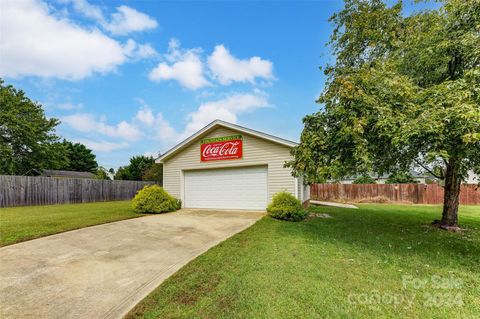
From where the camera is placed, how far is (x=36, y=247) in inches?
210

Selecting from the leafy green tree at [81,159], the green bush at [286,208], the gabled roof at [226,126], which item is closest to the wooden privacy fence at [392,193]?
the gabled roof at [226,126]

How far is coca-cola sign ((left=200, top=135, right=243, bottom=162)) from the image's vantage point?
11.5 meters

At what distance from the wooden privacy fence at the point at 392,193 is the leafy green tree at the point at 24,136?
2639cm

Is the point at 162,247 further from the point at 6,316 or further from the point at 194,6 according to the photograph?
the point at 194,6

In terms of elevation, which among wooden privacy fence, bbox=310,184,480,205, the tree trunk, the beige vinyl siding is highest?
the beige vinyl siding

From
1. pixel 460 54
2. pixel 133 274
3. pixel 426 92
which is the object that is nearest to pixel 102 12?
pixel 133 274

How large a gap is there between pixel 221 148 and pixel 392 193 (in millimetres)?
15067

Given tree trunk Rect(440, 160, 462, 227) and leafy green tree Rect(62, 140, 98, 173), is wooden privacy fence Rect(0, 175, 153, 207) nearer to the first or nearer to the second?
tree trunk Rect(440, 160, 462, 227)

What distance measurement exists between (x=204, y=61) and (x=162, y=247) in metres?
9.38

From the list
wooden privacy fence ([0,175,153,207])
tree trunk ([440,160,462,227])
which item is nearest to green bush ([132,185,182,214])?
wooden privacy fence ([0,175,153,207])

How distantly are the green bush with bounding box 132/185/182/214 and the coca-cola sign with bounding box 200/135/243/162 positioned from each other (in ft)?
8.46

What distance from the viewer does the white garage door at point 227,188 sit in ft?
36.7

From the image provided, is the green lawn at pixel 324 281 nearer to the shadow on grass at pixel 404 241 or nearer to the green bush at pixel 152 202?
the shadow on grass at pixel 404 241

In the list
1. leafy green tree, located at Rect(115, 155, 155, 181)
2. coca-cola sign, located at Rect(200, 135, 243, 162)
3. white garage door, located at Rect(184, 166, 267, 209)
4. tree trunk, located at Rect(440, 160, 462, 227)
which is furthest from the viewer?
leafy green tree, located at Rect(115, 155, 155, 181)
